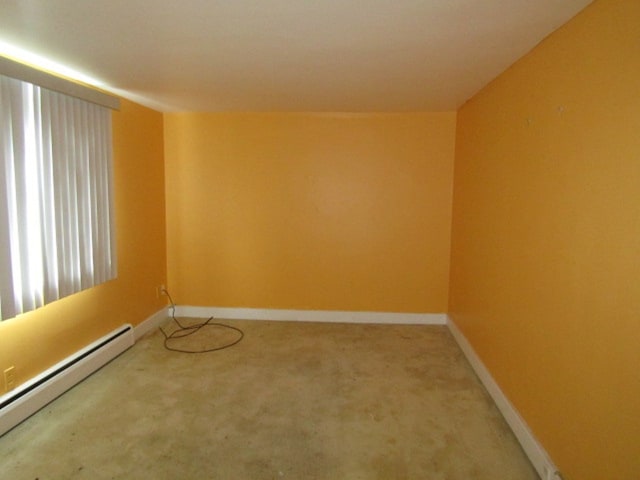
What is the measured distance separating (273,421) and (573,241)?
1.92m

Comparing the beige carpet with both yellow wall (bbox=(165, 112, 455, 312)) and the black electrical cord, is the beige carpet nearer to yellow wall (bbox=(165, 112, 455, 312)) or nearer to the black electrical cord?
the black electrical cord

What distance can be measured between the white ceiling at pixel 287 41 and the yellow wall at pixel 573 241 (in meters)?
0.24

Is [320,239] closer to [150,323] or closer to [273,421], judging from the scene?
[150,323]

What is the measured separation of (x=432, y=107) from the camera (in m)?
3.50

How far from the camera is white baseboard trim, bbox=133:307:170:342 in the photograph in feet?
11.4

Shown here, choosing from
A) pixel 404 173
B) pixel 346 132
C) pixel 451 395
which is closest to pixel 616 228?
pixel 451 395

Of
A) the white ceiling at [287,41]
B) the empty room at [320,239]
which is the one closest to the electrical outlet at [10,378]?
the empty room at [320,239]

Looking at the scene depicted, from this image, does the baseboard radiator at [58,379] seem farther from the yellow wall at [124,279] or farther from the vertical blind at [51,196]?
the vertical blind at [51,196]

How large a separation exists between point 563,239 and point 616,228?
1.12 ft

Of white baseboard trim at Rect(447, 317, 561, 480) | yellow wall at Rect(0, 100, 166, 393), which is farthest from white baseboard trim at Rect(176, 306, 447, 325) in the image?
white baseboard trim at Rect(447, 317, 561, 480)

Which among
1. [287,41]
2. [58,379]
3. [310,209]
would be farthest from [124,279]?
[287,41]

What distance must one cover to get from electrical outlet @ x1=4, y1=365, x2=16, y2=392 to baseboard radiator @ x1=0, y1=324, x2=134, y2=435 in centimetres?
3

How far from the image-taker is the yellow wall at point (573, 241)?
4.26ft

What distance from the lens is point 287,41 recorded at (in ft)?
6.37
